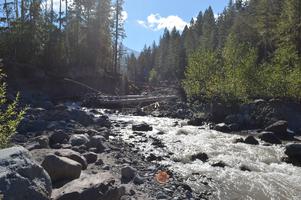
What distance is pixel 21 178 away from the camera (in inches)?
267

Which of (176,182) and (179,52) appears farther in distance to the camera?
(179,52)

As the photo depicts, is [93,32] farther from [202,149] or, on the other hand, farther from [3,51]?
[202,149]

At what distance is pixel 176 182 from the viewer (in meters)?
12.9

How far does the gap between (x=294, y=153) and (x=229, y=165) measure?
3.93 m

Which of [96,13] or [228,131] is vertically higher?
[96,13]

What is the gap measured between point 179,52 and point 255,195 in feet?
273

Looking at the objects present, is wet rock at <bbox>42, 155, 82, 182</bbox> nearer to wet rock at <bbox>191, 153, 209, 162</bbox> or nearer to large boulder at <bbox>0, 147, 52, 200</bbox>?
large boulder at <bbox>0, 147, 52, 200</bbox>

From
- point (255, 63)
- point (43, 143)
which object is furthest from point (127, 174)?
point (255, 63)

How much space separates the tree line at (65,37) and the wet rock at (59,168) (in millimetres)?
38243

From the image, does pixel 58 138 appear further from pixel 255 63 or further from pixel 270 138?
pixel 255 63

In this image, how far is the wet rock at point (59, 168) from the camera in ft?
31.7

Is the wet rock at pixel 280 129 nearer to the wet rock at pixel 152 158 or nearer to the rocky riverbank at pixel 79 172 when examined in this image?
the rocky riverbank at pixel 79 172

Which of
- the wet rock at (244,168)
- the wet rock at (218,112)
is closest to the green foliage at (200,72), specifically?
the wet rock at (218,112)

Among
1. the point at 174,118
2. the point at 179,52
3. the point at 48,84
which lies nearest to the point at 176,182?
the point at 174,118
